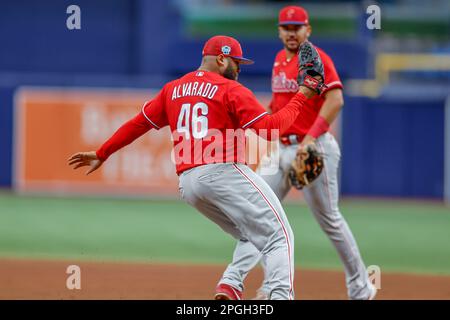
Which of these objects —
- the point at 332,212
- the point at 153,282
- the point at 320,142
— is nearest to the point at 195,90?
the point at 320,142

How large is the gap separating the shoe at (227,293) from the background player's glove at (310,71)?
146 centimetres

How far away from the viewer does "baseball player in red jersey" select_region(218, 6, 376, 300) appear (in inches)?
260

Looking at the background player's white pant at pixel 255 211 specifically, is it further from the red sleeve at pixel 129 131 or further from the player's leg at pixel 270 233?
the red sleeve at pixel 129 131

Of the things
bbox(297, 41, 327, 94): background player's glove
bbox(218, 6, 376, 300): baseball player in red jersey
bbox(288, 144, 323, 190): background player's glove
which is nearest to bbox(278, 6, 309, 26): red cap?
bbox(218, 6, 376, 300): baseball player in red jersey

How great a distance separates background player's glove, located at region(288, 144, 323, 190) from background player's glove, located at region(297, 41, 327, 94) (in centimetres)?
100

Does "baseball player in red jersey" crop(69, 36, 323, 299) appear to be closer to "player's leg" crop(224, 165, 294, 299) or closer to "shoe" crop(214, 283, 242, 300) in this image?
"player's leg" crop(224, 165, 294, 299)

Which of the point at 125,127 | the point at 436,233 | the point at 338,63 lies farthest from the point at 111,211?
the point at 125,127

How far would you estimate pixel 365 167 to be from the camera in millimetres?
15969

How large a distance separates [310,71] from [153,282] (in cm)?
257

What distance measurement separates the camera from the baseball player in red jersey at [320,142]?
6605 mm

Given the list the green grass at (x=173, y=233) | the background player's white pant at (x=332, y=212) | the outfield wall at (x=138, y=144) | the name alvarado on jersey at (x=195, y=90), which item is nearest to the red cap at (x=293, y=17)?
the background player's white pant at (x=332, y=212)

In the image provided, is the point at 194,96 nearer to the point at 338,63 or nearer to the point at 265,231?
the point at 265,231

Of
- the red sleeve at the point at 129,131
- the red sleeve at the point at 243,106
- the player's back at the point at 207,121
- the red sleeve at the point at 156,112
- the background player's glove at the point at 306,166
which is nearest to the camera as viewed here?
the red sleeve at the point at 243,106
